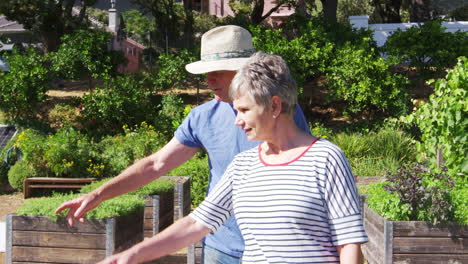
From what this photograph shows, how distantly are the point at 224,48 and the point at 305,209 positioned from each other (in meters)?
1.36

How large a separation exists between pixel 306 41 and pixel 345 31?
1.91 metres

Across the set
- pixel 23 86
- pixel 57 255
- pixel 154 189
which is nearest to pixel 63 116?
pixel 23 86

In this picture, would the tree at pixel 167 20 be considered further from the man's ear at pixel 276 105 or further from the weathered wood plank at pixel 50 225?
the man's ear at pixel 276 105

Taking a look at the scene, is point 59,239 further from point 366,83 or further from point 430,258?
point 366,83

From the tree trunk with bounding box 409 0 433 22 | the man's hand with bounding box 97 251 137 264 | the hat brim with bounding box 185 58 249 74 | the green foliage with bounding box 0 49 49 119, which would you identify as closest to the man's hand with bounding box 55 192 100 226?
the man's hand with bounding box 97 251 137 264

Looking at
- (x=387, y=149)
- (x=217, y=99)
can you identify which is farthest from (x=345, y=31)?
(x=217, y=99)

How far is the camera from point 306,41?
16.1m

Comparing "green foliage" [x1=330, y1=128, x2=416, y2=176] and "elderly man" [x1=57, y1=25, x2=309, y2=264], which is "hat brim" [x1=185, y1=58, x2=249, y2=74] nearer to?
"elderly man" [x1=57, y1=25, x2=309, y2=264]

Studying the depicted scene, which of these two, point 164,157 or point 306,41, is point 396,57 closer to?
point 306,41

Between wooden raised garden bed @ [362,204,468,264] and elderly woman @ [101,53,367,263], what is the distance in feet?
10.5

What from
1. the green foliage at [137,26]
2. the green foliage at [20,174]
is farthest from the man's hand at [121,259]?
the green foliage at [137,26]

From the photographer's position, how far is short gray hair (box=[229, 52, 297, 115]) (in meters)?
2.36

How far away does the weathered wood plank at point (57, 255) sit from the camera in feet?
16.9

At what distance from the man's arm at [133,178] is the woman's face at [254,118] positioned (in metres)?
0.98
